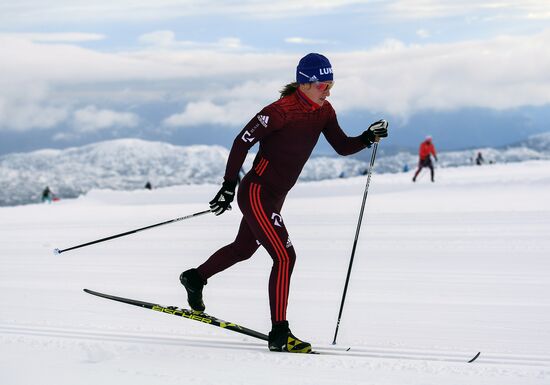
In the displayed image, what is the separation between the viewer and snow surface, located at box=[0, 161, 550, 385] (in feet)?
15.2

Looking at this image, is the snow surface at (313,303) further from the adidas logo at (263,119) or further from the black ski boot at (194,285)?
the adidas logo at (263,119)

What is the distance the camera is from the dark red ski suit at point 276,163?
4.91 meters

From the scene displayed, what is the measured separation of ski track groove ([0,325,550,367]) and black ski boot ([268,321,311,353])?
5.0 inches

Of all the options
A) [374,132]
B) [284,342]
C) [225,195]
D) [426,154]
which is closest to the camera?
[225,195]

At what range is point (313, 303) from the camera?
24.5ft

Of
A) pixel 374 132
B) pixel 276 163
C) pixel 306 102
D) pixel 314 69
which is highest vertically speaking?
pixel 314 69

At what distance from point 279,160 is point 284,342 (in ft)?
4.12

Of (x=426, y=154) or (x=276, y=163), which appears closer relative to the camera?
(x=276, y=163)

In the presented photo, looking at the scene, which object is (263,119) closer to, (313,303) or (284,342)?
(284,342)

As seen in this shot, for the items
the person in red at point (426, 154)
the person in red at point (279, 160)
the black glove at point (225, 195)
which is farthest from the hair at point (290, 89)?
the person in red at point (426, 154)

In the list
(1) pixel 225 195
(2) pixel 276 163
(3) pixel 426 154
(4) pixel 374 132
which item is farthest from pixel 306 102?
(3) pixel 426 154

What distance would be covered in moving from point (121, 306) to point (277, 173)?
2.93 m

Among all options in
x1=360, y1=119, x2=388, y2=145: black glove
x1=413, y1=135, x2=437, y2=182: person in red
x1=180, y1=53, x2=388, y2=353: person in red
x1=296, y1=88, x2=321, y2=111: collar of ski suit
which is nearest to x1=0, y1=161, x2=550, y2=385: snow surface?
x1=180, y1=53, x2=388, y2=353: person in red

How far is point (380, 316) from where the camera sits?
22.2 feet
